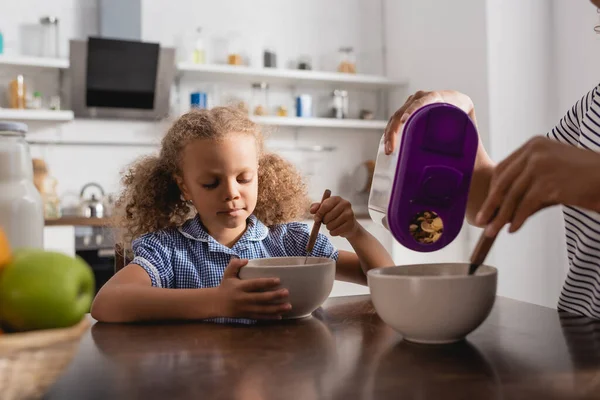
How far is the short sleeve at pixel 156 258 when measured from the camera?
1.05 m

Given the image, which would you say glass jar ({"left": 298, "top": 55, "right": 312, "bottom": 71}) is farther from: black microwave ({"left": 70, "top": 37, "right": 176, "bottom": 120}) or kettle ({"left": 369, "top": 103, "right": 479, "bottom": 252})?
kettle ({"left": 369, "top": 103, "right": 479, "bottom": 252})

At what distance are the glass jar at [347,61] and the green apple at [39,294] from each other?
3.75 meters

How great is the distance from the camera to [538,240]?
134 inches

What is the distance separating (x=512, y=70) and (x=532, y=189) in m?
3.10

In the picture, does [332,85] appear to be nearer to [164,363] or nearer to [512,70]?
[512,70]

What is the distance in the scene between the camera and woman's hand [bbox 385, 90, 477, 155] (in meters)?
0.90

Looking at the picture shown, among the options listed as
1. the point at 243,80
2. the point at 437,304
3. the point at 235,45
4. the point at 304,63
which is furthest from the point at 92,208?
the point at 437,304

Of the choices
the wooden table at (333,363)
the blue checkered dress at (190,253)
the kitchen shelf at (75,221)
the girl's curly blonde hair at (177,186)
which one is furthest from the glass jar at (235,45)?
the wooden table at (333,363)

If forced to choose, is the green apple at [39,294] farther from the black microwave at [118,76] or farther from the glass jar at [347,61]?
the glass jar at [347,61]

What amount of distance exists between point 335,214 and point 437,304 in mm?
437

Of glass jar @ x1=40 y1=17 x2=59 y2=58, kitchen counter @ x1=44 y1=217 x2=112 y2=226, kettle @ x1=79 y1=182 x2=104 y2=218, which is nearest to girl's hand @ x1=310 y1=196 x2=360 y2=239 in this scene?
kitchen counter @ x1=44 y1=217 x2=112 y2=226

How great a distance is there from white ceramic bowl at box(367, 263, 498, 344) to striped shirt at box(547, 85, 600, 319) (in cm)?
40

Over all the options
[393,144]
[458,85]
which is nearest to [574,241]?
[393,144]

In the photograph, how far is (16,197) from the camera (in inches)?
26.0
